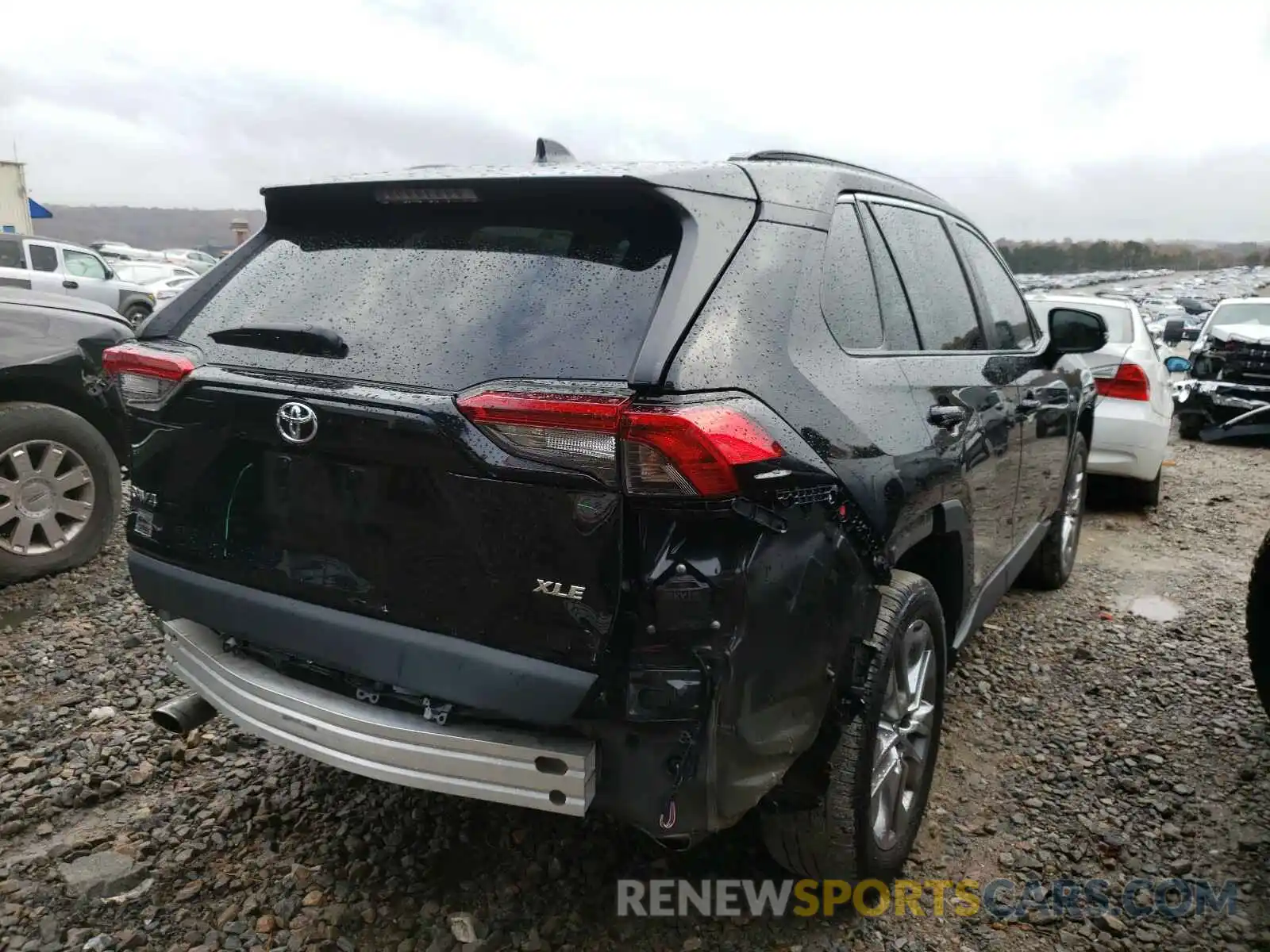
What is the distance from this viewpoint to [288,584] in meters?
2.03

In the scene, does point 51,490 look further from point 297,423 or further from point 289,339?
point 297,423

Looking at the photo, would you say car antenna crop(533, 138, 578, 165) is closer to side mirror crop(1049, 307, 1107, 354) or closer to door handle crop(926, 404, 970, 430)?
door handle crop(926, 404, 970, 430)

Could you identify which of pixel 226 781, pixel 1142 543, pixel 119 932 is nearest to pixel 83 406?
pixel 226 781

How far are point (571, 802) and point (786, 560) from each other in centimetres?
61

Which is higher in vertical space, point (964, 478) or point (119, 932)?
point (964, 478)

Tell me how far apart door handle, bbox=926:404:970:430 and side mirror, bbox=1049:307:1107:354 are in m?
1.36

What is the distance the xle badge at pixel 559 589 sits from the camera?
1.70 meters

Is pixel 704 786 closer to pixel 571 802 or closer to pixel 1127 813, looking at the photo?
pixel 571 802

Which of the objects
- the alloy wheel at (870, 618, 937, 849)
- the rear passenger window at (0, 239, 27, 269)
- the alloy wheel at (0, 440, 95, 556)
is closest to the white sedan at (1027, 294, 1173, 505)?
the alloy wheel at (870, 618, 937, 849)

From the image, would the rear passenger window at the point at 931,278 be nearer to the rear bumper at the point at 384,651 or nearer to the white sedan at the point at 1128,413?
the rear bumper at the point at 384,651

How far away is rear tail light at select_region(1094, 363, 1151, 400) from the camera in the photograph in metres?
6.27

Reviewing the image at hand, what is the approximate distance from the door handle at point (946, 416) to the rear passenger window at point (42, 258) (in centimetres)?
1610

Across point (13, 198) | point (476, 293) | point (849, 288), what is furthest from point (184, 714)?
point (13, 198)

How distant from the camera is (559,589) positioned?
172cm
